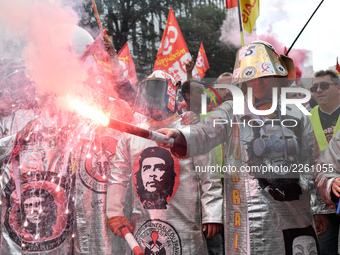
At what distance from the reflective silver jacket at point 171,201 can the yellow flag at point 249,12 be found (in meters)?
1.57

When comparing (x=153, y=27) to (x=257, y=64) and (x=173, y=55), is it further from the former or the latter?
(x=257, y=64)

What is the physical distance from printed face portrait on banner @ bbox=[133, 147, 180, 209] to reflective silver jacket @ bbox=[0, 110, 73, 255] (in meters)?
0.89

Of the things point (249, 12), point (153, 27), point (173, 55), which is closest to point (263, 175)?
point (249, 12)

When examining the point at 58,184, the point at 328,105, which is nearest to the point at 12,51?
the point at 58,184

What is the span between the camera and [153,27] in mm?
18266

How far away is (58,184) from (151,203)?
1068 mm

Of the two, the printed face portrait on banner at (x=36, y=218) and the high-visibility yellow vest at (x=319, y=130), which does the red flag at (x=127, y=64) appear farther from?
the printed face portrait on banner at (x=36, y=218)

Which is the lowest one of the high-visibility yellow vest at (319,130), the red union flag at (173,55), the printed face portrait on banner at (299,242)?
the printed face portrait on banner at (299,242)

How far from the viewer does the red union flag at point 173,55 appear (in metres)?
7.38

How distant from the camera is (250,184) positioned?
2.86 meters

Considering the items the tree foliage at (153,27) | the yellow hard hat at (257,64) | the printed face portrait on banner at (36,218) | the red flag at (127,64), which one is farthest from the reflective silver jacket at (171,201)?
the tree foliage at (153,27)

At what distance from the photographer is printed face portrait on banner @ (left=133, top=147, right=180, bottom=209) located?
344 cm

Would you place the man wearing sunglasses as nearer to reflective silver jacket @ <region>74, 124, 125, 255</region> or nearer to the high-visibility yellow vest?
the high-visibility yellow vest

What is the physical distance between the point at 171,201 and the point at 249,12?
84.9 inches
